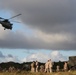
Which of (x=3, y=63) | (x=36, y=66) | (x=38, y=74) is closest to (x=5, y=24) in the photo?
(x=36, y=66)

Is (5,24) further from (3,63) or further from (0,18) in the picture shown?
(3,63)

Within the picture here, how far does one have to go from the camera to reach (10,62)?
79812 mm

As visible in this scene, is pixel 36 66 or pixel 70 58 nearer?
pixel 36 66

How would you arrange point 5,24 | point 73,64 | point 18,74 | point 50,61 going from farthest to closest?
1. point 73,64
2. point 5,24
3. point 50,61
4. point 18,74

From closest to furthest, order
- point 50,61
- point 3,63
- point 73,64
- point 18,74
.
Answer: point 18,74
point 50,61
point 73,64
point 3,63

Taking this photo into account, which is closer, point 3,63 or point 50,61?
point 50,61

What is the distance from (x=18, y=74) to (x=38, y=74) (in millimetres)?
2169

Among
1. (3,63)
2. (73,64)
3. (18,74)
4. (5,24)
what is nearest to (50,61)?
(5,24)

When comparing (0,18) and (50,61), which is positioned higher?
(0,18)

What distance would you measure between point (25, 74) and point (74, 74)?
542 cm

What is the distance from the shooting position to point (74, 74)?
37.4 metres

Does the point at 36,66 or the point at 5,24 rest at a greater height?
the point at 5,24

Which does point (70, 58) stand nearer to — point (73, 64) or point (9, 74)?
point (73, 64)

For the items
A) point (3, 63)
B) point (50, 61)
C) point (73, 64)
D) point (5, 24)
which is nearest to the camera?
point (50, 61)
